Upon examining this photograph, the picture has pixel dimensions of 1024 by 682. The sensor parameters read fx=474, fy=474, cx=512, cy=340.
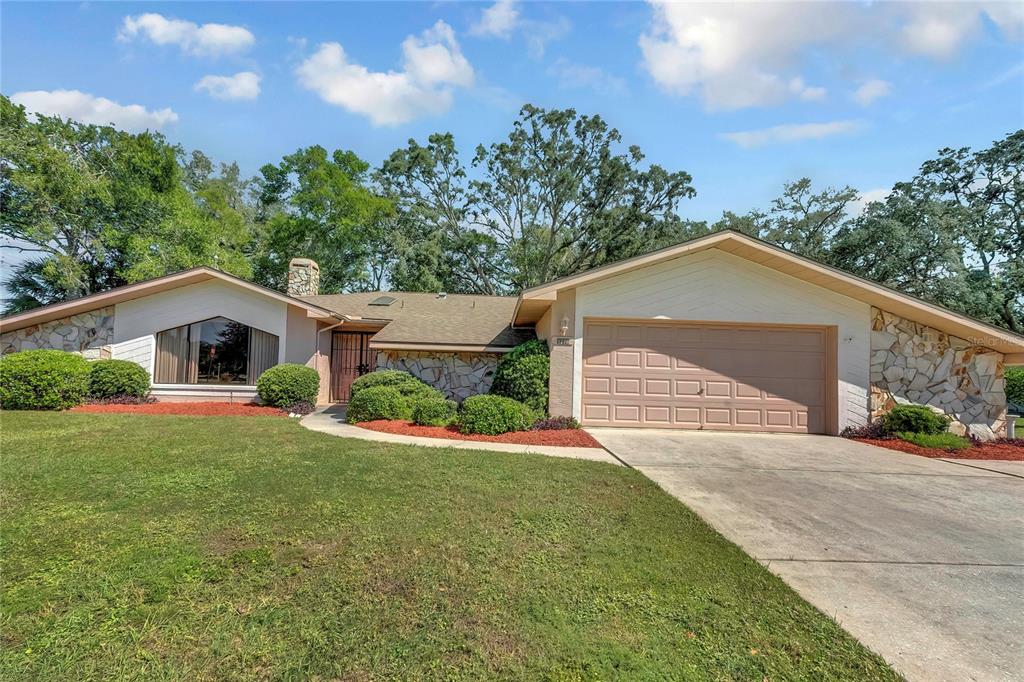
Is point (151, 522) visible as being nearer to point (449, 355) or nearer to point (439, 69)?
point (449, 355)

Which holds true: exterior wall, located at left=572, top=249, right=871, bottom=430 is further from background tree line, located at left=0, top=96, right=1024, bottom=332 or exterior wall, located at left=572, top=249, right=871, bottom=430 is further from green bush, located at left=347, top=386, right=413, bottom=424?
Answer: background tree line, located at left=0, top=96, right=1024, bottom=332

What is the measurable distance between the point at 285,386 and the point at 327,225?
1788 centimetres

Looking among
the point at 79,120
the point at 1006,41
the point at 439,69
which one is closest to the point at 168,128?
the point at 79,120

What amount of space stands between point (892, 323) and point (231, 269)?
26320 mm

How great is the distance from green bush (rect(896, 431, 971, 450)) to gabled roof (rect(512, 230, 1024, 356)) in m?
2.22

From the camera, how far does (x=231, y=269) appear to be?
2381 cm

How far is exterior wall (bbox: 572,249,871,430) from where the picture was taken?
10.3 meters

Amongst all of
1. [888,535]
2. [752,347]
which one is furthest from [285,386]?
[888,535]

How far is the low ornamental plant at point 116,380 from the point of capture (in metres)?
11.9

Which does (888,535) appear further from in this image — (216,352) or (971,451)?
(216,352)

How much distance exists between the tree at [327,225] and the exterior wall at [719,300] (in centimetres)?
2113

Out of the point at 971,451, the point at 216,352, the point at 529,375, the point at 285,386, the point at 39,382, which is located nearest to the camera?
the point at 971,451

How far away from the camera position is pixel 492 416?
9.03 metres

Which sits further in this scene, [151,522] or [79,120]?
[79,120]
